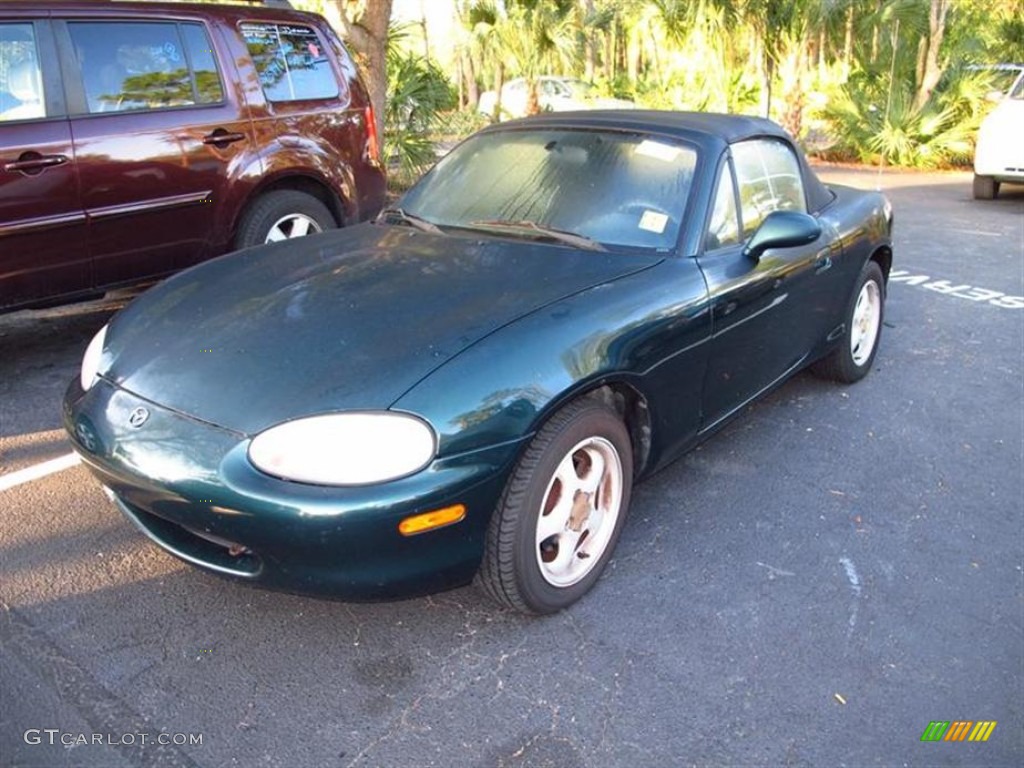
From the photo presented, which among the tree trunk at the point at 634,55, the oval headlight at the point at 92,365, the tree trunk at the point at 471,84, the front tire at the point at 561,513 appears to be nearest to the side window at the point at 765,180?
the front tire at the point at 561,513

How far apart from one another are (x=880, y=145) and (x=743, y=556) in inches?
564

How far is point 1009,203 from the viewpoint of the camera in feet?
37.7

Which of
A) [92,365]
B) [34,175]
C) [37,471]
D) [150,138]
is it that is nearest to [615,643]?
[92,365]

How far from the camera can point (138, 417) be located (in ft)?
8.16

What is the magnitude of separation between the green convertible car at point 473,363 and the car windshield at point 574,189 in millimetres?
12

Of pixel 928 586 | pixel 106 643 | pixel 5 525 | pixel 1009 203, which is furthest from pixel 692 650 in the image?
pixel 1009 203

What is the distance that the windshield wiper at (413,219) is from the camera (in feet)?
11.9

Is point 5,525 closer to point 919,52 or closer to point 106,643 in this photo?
point 106,643

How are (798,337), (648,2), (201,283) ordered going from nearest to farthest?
(201,283) → (798,337) → (648,2)

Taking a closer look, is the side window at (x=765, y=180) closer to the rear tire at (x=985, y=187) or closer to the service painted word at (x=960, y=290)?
the service painted word at (x=960, y=290)

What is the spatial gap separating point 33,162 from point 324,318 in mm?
2546

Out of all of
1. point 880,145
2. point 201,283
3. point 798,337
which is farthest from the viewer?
point 880,145

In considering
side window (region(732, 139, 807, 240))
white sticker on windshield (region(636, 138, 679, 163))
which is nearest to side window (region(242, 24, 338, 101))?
white sticker on windshield (region(636, 138, 679, 163))

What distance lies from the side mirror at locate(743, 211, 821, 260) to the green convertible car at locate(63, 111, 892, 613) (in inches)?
0.5
